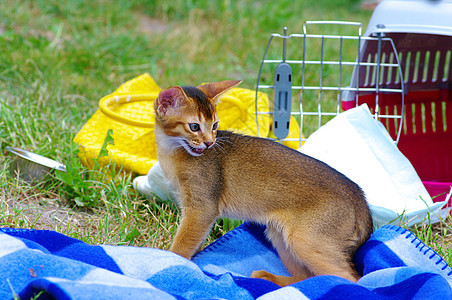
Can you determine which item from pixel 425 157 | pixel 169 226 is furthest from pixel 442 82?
pixel 169 226

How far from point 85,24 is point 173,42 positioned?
0.85 meters

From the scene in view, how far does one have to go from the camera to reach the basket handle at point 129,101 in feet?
9.20

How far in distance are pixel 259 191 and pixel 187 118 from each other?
44 centimetres

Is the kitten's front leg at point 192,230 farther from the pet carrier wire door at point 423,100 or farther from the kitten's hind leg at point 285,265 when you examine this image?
the pet carrier wire door at point 423,100

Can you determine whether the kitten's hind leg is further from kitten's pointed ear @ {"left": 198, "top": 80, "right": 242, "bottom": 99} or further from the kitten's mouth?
kitten's pointed ear @ {"left": 198, "top": 80, "right": 242, "bottom": 99}

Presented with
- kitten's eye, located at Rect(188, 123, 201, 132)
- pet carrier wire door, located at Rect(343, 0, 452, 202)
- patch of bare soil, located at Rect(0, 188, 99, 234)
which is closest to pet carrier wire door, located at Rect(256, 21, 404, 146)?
pet carrier wire door, located at Rect(343, 0, 452, 202)

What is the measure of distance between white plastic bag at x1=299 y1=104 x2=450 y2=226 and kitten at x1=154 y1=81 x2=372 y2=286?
407 millimetres

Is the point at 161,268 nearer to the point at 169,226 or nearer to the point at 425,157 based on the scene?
the point at 169,226

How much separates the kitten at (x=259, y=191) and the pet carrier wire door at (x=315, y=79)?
0.62 metres

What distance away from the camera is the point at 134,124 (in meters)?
2.81

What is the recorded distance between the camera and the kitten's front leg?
2.10m

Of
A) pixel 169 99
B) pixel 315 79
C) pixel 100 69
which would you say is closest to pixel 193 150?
pixel 169 99

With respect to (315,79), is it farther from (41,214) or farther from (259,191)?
(41,214)

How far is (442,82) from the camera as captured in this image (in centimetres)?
342
